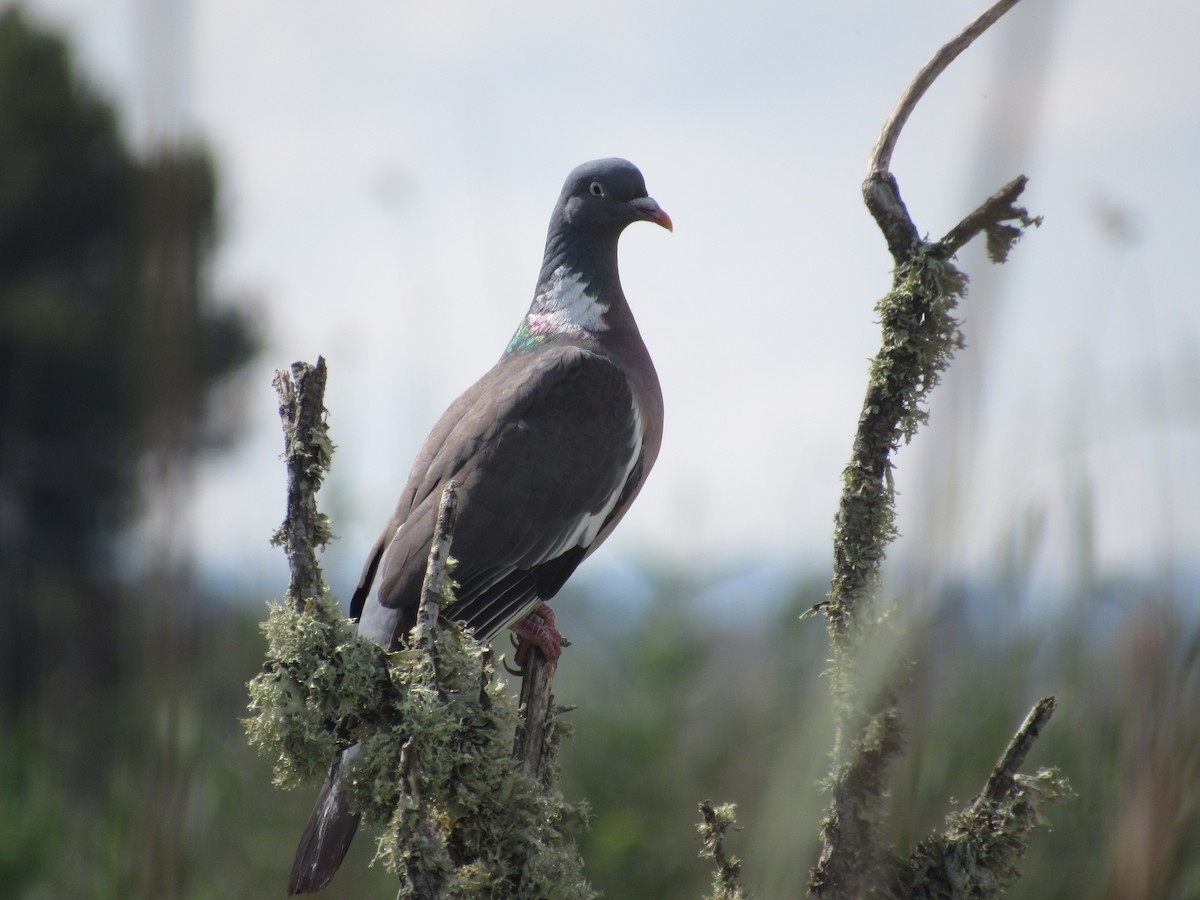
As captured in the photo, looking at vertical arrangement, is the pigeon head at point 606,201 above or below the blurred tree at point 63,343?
below

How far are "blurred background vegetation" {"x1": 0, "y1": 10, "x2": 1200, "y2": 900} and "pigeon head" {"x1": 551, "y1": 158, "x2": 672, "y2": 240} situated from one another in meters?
1.27

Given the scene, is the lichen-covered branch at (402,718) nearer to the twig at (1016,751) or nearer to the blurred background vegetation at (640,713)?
the blurred background vegetation at (640,713)

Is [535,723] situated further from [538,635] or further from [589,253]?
[589,253]

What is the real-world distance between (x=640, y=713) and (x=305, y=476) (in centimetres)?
343

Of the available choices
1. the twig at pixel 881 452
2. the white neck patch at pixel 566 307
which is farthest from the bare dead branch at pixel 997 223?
the white neck patch at pixel 566 307

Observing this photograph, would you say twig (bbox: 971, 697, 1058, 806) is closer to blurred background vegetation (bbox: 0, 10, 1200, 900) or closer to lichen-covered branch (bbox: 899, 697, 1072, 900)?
lichen-covered branch (bbox: 899, 697, 1072, 900)

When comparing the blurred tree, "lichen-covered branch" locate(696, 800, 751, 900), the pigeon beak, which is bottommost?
"lichen-covered branch" locate(696, 800, 751, 900)

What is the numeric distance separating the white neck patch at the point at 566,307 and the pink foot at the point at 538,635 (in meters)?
1.02

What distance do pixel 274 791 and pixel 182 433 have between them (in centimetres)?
356

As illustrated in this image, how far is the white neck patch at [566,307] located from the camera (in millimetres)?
3951

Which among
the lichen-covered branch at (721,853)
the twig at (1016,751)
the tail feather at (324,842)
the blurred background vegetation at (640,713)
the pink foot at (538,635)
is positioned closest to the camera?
the blurred background vegetation at (640,713)

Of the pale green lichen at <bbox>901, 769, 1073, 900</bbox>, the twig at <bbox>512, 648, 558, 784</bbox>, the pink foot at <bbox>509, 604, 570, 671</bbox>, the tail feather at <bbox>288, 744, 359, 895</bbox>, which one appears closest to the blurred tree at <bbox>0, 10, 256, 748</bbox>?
the pink foot at <bbox>509, 604, 570, 671</bbox>

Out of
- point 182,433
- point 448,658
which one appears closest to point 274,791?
point 448,658

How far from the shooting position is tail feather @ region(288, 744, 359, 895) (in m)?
2.15
